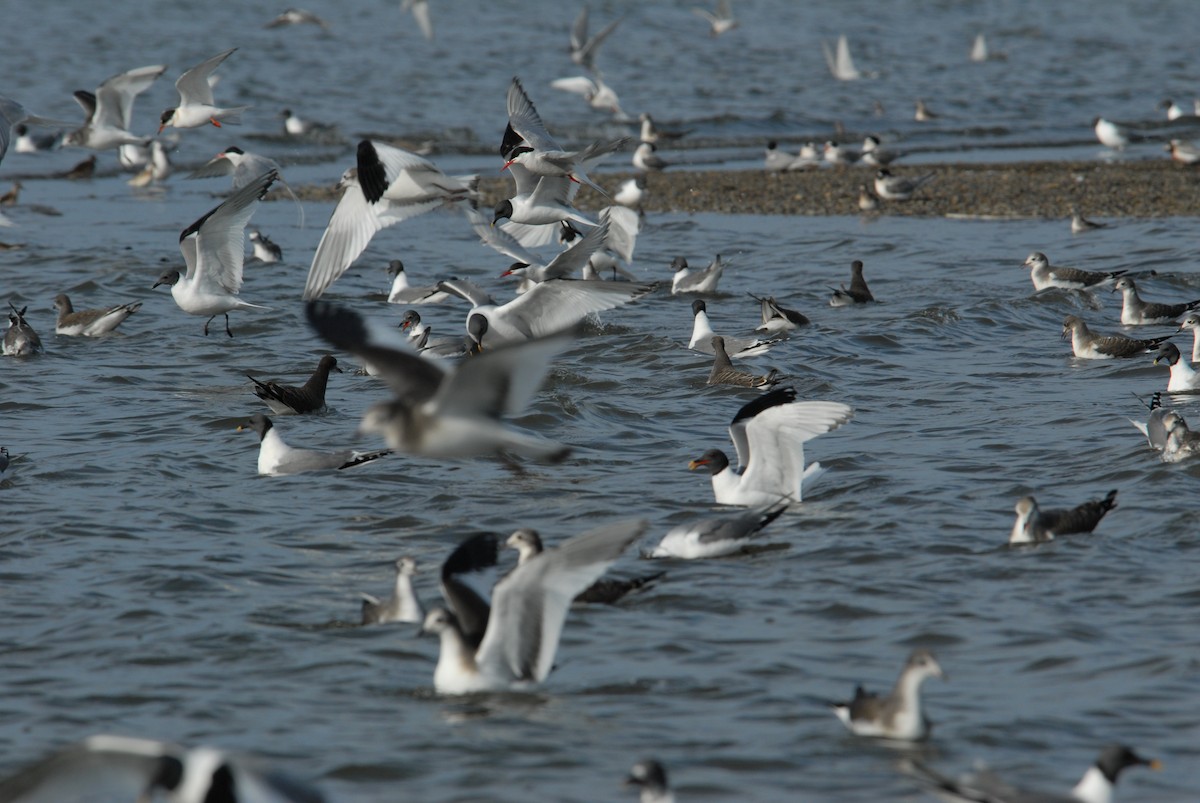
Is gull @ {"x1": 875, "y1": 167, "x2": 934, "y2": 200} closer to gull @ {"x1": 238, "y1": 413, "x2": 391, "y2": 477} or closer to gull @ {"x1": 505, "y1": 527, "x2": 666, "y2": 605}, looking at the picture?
gull @ {"x1": 238, "y1": 413, "x2": 391, "y2": 477}

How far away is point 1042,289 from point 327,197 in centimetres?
1105

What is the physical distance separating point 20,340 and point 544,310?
15.1 feet

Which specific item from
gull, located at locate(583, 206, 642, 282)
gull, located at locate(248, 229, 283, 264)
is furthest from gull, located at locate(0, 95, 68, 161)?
gull, located at locate(583, 206, 642, 282)

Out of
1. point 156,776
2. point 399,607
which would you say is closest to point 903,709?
point 399,607

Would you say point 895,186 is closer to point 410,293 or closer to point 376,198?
point 410,293

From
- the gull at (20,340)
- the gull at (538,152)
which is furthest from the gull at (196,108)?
the gull at (538,152)

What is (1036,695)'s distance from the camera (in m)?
6.36

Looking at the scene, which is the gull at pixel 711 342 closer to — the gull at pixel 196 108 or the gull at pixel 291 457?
the gull at pixel 291 457

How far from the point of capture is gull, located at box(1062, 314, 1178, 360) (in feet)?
42.7

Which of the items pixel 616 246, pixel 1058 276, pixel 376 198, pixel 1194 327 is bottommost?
pixel 616 246

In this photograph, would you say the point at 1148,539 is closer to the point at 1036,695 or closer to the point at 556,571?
the point at 1036,695

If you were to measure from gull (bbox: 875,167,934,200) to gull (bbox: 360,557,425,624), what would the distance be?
49.7 feet

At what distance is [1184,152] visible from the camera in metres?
23.3

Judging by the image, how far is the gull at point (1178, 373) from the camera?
11.9m
